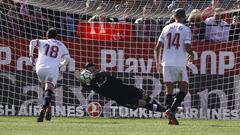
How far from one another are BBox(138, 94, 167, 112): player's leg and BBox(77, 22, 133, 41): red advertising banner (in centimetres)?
211

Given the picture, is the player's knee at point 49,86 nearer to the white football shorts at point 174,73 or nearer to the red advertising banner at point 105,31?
the white football shorts at point 174,73

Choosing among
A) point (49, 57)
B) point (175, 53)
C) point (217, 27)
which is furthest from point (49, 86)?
point (217, 27)

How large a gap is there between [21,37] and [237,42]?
4680mm

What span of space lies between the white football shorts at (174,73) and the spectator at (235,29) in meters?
4.10

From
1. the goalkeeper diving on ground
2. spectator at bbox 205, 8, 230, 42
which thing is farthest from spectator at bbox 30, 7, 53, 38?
spectator at bbox 205, 8, 230, 42

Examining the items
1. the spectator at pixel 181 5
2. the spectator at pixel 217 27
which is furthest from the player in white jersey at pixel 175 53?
the spectator at pixel 181 5

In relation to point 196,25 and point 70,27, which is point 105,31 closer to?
point 70,27

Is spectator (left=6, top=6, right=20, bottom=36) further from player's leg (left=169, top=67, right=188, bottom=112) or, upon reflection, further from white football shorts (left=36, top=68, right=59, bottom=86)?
player's leg (left=169, top=67, right=188, bottom=112)

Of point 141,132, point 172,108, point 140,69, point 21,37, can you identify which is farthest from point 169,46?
point 21,37

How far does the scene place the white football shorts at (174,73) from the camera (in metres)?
13.5

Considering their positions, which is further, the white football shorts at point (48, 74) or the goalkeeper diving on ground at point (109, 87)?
the goalkeeper diving on ground at point (109, 87)

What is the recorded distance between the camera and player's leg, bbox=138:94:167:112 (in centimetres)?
1490

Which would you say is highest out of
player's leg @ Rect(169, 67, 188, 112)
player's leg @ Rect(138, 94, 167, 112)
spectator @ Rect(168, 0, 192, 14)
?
spectator @ Rect(168, 0, 192, 14)

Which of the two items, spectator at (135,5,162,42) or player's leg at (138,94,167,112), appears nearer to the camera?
player's leg at (138,94,167,112)
